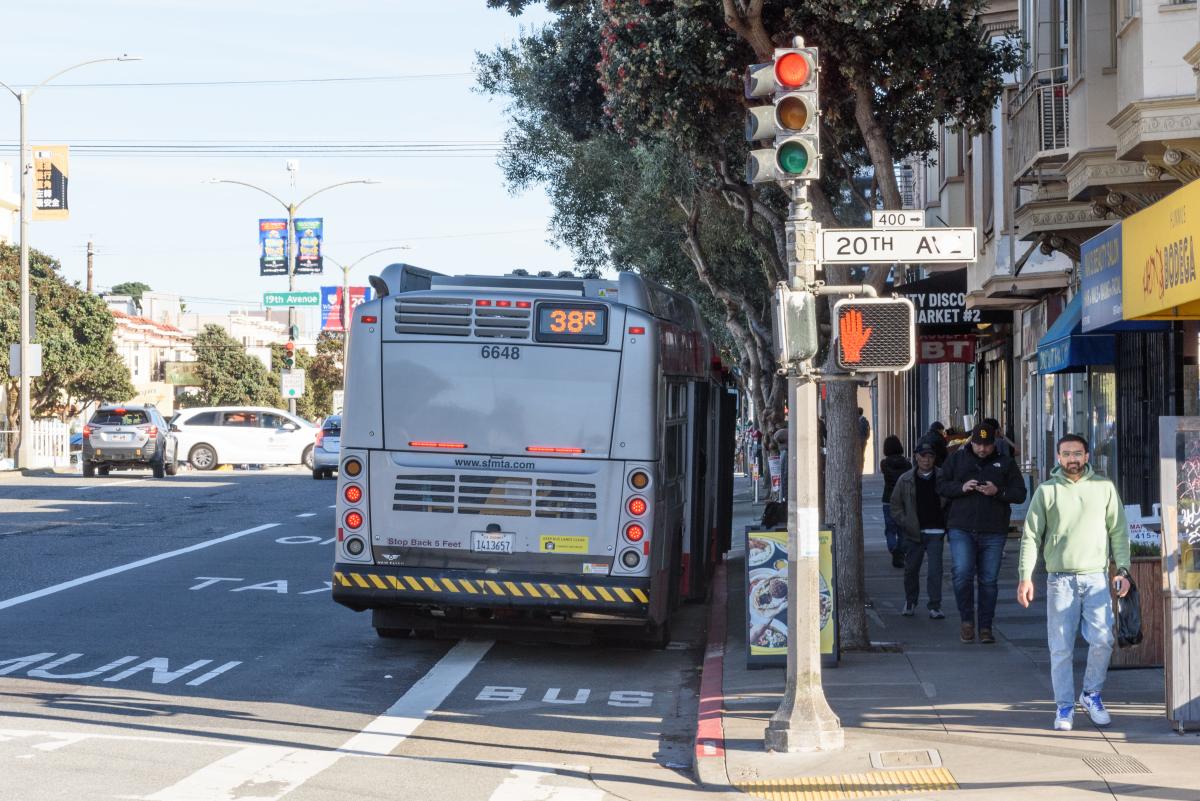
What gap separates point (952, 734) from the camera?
9.47 metres

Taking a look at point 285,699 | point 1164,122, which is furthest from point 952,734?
point 1164,122

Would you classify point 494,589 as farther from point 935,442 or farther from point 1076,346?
point 1076,346

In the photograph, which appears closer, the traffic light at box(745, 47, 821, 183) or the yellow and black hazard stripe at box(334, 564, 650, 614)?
the traffic light at box(745, 47, 821, 183)

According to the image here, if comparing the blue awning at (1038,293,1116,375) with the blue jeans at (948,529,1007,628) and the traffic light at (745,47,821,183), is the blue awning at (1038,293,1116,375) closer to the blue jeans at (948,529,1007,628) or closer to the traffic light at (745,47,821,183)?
A: the blue jeans at (948,529,1007,628)

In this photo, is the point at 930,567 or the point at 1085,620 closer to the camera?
the point at 1085,620

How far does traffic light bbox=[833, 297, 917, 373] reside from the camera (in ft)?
30.1

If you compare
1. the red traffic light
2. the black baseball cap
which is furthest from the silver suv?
the red traffic light

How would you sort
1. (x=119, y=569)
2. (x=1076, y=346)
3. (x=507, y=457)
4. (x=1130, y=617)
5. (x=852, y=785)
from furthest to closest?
(x=119, y=569)
(x=1076, y=346)
(x=507, y=457)
(x=1130, y=617)
(x=852, y=785)

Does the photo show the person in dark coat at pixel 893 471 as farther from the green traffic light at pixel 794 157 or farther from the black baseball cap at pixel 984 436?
the green traffic light at pixel 794 157

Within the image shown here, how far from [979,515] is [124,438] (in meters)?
30.3

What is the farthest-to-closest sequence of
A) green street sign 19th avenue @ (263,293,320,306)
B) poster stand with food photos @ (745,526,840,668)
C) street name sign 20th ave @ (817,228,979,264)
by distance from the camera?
1. green street sign 19th avenue @ (263,293,320,306)
2. poster stand with food photos @ (745,526,840,668)
3. street name sign 20th ave @ (817,228,979,264)

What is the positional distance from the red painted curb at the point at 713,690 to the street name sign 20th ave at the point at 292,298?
39.5m

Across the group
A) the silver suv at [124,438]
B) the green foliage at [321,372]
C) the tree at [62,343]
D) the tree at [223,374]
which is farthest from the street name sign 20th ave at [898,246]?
the green foliage at [321,372]

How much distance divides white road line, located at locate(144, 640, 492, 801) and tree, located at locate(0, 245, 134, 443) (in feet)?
163
